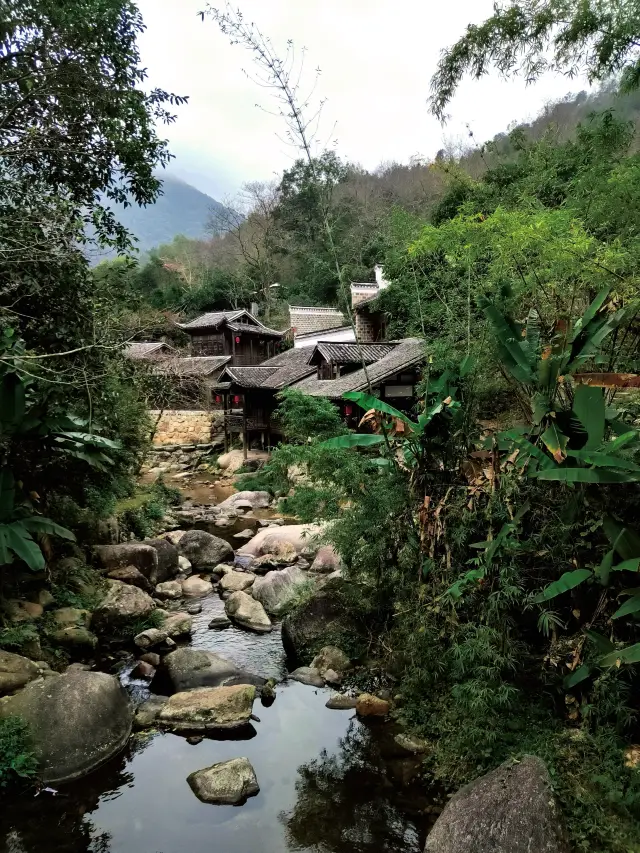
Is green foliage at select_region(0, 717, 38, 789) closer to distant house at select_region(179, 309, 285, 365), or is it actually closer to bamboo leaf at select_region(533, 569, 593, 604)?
bamboo leaf at select_region(533, 569, 593, 604)

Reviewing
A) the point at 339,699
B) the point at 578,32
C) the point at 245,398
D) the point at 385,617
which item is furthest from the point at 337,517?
the point at 245,398

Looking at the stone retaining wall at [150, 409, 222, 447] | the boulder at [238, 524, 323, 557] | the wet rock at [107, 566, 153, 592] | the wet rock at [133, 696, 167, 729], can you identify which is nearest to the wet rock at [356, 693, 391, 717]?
the wet rock at [133, 696, 167, 729]

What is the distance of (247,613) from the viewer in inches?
313

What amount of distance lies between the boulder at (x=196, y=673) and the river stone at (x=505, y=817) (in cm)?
305

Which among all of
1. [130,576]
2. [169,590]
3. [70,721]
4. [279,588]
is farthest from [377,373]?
[70,721]

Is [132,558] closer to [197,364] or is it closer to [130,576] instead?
[130,576]

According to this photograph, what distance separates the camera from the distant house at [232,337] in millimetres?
25797

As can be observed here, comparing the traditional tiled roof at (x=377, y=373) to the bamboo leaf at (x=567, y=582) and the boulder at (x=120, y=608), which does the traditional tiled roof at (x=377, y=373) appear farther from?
the bamboo leaf at (x=567, y=582)

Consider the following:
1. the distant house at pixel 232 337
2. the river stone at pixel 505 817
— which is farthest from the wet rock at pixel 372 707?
the distant house at pixel 232 337

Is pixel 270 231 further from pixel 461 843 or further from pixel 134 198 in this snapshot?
pixel 461 843

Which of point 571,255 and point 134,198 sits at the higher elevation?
point 134,198

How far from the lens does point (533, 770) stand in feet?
11.9

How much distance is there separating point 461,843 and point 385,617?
2.83m

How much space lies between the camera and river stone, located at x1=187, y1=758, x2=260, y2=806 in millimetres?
4477
